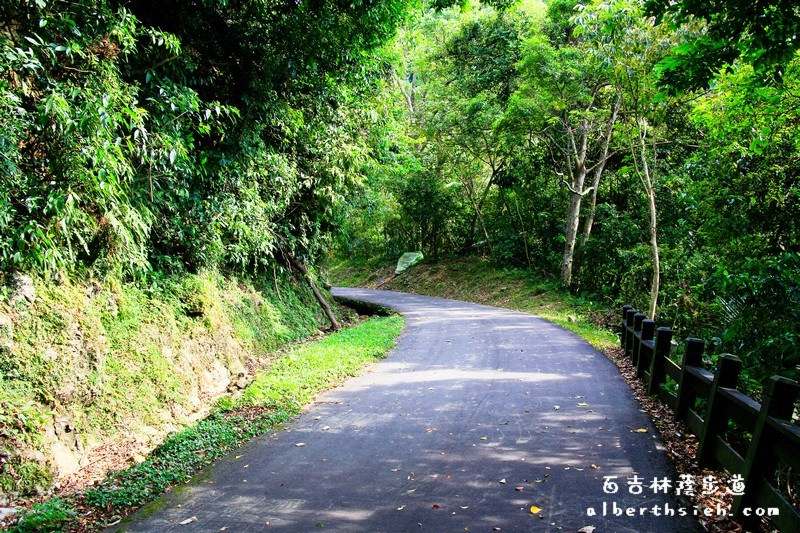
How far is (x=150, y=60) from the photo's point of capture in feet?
19.9

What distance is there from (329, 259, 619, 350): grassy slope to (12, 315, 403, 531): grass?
5.78 meters

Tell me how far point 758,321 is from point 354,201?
11261mm

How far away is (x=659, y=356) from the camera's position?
642cm

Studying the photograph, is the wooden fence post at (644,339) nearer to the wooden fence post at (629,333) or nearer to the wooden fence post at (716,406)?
the wooden fence post at (629,333)

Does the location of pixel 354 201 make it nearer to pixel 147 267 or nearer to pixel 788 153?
pixel 147 267

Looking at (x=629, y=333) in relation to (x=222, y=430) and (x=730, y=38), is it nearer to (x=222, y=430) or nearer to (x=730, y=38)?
(x=730, y=38)

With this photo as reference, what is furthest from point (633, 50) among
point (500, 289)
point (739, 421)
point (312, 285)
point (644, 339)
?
point (500, 289)

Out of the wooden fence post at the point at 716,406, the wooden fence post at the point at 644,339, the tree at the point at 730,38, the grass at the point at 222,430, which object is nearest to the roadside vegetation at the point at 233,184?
the tree at the point at 730,38

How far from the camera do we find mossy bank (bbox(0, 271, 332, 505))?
14.3 ft

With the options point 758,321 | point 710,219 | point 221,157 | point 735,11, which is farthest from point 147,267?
point 710,219

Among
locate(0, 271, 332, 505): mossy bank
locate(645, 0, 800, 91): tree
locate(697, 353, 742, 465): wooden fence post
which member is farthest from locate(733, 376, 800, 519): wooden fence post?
locate(0, 271, 332, 505): mossy bank

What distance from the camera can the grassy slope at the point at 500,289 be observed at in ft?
48.2

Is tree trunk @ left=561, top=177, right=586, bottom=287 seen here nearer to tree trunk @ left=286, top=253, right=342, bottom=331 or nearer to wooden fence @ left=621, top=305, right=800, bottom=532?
tree trunk @ left=286, top=253, right=342, bottom=331

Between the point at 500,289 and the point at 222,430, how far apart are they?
17.5m
